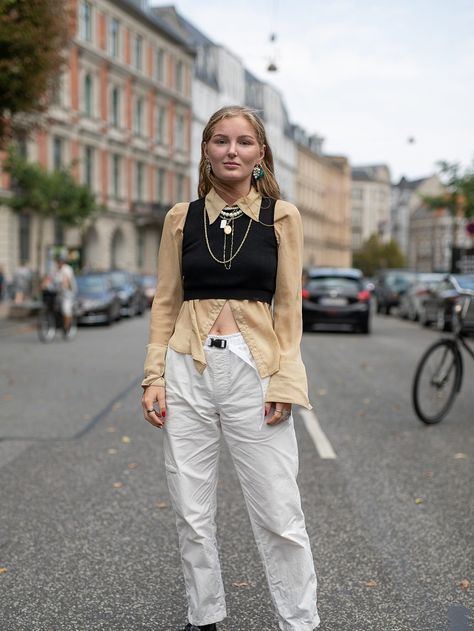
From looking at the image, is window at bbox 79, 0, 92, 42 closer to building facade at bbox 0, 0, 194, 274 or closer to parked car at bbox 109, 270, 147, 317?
building facade at bbox 0, 0, 194, 274

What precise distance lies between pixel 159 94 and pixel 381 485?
57368mm

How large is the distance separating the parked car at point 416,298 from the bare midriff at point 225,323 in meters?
22.8

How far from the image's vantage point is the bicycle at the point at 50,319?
684 inches

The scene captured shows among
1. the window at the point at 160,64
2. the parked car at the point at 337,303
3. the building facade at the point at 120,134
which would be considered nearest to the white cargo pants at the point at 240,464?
the parked car at the point at 337,303

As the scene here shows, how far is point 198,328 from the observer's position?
111 inches

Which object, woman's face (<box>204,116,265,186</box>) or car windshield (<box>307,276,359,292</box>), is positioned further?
car windshield (<box>307,276,359,292</box>)

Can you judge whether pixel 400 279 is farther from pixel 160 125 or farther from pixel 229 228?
pixel 160 125

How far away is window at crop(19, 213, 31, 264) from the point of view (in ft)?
139

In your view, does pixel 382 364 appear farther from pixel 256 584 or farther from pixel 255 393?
pixel 255 393

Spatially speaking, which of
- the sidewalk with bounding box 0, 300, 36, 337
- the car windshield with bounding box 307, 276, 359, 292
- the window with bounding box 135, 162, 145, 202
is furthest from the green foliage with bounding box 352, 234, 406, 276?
the car windshield with bounding box 307, 276, 359, 292

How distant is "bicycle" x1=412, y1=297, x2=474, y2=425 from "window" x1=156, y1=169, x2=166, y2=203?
53.9m

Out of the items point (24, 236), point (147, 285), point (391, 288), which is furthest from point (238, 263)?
point (24, 236)

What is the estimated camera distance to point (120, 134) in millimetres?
54469

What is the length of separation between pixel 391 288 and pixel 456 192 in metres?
4.46
